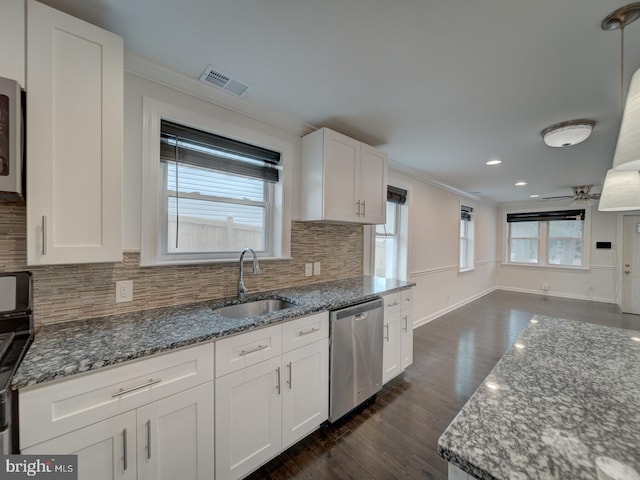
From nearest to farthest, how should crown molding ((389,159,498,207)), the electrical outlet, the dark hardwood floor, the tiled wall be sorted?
the tiled wall, the electrical outlet, the dark hardwood floor, crown molding ((389,159,498,207))

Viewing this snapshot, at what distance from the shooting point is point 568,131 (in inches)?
87.7

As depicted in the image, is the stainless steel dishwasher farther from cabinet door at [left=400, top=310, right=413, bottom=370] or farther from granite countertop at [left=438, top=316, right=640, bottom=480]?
granite countertop at [left=438, top=316, right=640, bottom=480]

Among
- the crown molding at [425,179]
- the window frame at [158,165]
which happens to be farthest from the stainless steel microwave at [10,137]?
the crown molding at [425,179]

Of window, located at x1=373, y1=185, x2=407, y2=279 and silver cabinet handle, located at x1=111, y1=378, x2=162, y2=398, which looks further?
window, located at x1=373, y1=185, x2=407, y2=279

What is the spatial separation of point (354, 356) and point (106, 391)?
1.54 meters

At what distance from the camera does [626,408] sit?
31.3 inches

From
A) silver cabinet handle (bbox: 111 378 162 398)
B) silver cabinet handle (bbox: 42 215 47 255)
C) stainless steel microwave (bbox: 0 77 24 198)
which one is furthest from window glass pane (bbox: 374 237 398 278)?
stainless steel microwave (bbox: 0 77 24 198)

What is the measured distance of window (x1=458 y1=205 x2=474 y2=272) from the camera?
575 cm

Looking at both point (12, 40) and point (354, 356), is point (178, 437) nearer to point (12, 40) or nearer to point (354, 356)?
Result: point (354, 356)

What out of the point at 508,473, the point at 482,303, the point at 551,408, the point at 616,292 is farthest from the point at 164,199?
the point at 616,292

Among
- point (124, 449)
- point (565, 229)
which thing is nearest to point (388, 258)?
point (124, 449)

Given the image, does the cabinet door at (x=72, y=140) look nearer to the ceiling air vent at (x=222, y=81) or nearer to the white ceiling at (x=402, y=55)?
the white ceiling at (x=402, y=55)

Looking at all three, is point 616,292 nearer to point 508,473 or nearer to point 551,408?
point 551,408

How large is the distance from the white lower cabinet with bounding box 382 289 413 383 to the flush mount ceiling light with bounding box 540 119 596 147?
1.91m
